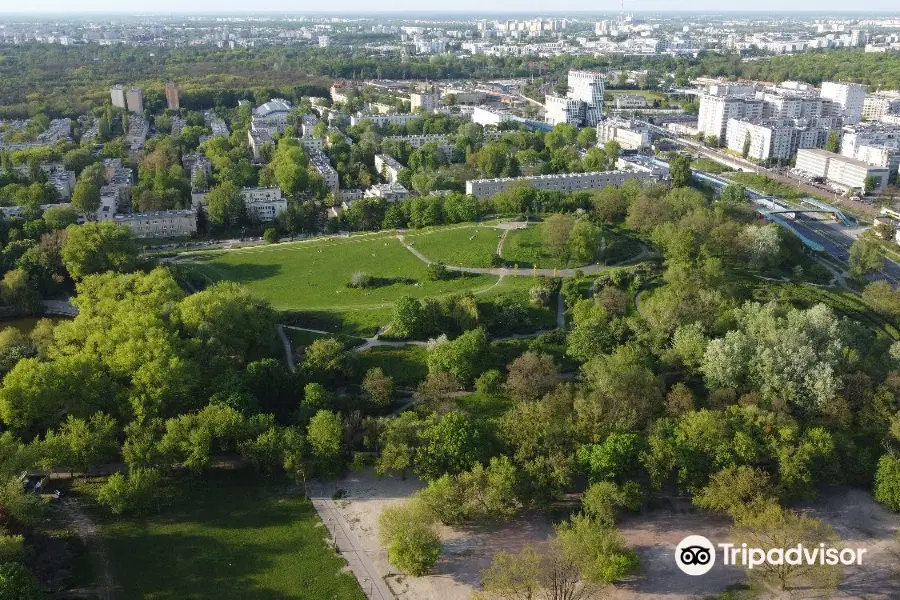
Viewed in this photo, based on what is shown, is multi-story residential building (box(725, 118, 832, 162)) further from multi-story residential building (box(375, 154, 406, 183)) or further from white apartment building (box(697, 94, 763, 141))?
multi-story residential building (box(375, 154, 406, 183))

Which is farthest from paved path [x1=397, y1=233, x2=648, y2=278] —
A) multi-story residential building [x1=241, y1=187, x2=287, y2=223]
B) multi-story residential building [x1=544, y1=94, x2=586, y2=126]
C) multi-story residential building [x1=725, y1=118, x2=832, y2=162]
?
multi-story residential building [x1=544, y1=94, x2=586, y2=126]

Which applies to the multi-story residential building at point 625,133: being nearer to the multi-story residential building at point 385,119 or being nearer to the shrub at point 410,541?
the multi-story residential building at point 385,119

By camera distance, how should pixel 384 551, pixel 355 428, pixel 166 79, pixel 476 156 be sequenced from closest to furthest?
1. pixel 384 551
2. pixel 355 428
3. pixel 476 156
4. pixel 166 79

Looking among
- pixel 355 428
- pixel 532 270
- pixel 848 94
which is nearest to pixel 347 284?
pixel 532 270

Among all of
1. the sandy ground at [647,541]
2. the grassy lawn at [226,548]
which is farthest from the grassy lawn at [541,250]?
the grassy lawn at [226,548]

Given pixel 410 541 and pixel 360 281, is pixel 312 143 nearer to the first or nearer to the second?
pixel 360 281

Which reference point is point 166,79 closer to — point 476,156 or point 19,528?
point 476,156
